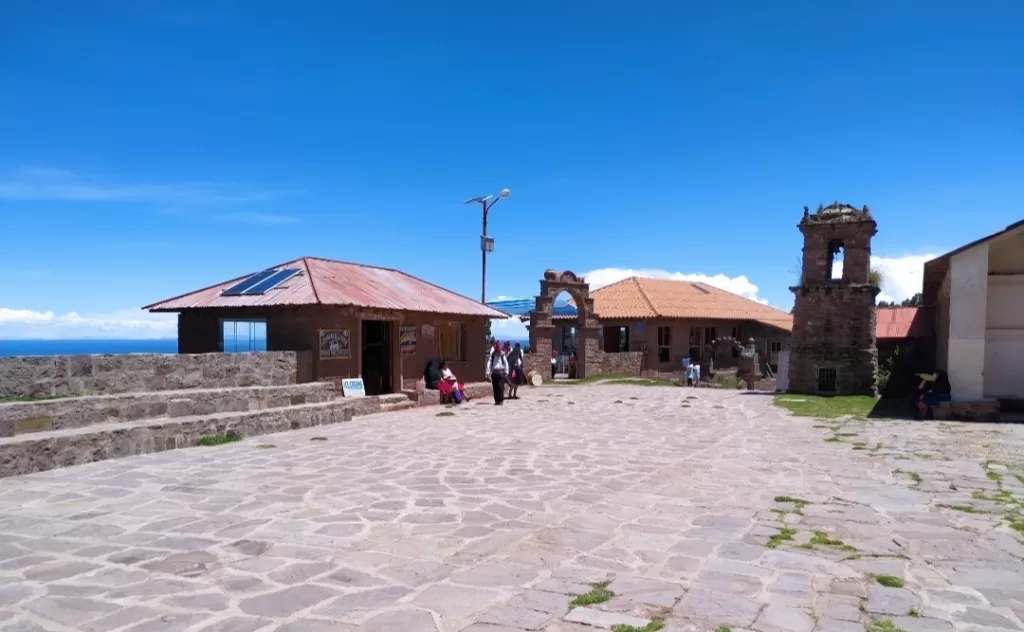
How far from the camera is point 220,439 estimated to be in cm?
1222

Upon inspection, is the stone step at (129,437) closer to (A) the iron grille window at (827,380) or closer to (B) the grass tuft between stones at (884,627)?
(B) the grass tuft between stones at (884,627)

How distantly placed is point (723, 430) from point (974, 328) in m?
7.45

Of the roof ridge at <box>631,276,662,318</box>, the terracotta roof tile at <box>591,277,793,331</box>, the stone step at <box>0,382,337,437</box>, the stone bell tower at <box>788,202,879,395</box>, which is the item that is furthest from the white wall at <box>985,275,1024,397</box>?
the stone step at <box>0,382,337,437</box>

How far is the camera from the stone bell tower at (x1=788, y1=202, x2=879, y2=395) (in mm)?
23703

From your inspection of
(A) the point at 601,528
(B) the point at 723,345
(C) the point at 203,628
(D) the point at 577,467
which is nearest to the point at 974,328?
(D) the point at 577,467

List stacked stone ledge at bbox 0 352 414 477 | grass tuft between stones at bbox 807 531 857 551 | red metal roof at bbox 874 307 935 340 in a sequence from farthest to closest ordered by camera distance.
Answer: red metal roof at bbox 874 307 935 340, stacked stone ledge at bbox 0 352 414 477, grass tuft between stones at bbox 807 531 857 551

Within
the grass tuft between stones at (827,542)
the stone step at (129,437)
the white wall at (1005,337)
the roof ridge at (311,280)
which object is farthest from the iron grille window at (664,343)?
the grass tuft between stones at (827,542)

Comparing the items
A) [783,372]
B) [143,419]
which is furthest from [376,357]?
[783,372]

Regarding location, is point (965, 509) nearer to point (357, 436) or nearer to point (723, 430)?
point (723, 430)

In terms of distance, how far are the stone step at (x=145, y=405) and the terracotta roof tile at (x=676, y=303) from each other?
938 inches

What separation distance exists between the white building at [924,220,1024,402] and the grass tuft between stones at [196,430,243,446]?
16621mm

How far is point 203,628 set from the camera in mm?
4363

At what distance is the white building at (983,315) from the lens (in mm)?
16781

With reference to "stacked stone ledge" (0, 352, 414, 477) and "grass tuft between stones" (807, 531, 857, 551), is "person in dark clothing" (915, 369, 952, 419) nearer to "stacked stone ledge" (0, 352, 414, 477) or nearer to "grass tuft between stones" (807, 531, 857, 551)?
"grass tuft between stones" (807, 531, 857, 551)
